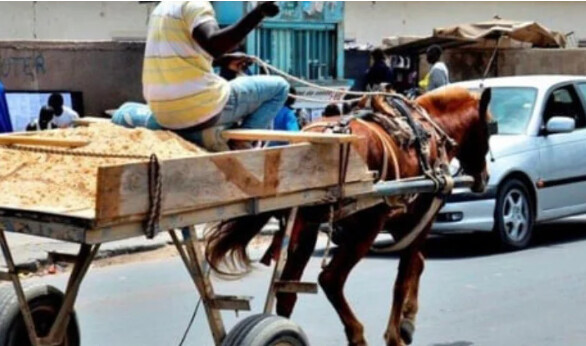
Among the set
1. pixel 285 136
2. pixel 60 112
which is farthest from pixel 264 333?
pixel 60 112

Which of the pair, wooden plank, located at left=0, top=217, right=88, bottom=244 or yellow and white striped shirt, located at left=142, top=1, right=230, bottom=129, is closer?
wooden plank, located at left=0, top=217, right=88, bottom=244

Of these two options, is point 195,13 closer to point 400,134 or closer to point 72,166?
point 72,166

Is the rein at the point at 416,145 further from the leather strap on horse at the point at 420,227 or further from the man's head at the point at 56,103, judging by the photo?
the man's head at the point at 56,103

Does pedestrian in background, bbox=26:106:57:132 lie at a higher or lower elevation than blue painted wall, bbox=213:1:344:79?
lower

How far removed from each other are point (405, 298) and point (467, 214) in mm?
4274

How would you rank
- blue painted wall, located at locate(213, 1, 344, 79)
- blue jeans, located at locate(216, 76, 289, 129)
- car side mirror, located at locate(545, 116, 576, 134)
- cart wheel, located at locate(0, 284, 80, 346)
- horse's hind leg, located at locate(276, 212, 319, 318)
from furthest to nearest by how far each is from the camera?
blue painted wall, located at locate(213, 1, 344, 79) → car side mirror, located at locate(545, 116, 576, 134) → horse's hind leg, located at locate(276, 212, 319, 318) → blue jeans, located at locate(216, 76, 289, 129) → cart wheel, located at locate(0, 284, 80, 346)

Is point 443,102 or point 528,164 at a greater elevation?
point 443,102

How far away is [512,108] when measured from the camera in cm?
1319

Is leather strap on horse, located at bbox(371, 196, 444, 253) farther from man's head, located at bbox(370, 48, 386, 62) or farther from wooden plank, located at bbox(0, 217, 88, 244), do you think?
man's head, located at bbox(370, 48, 386, 62)

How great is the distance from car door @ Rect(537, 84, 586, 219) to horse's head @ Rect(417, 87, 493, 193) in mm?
4194

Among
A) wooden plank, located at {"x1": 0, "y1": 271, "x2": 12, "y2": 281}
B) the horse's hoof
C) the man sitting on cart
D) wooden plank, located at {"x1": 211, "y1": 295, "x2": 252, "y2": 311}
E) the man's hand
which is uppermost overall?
the man's hand

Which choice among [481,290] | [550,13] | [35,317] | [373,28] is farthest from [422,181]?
[550,13]

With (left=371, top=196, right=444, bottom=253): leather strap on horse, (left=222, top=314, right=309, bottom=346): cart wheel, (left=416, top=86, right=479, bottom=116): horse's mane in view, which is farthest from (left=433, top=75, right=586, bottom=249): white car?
(left=222, top=314, right=309, bottom=346): cart wheel

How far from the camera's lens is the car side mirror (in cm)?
1260
